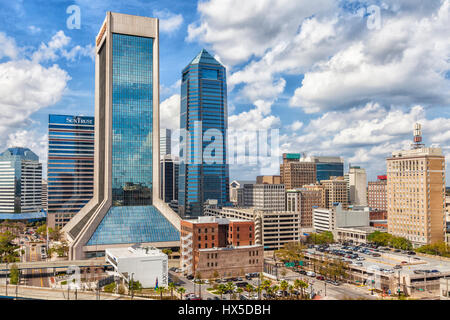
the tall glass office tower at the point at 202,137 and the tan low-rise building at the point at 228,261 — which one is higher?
the tall glass office tower at the point at 202,137

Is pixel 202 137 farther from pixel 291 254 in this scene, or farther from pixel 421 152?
pixel 291 254

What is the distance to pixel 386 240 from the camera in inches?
1736

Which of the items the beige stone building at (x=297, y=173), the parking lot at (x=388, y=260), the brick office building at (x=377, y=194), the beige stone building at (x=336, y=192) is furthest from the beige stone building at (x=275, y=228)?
the beige stone building at (x=297, y=173)

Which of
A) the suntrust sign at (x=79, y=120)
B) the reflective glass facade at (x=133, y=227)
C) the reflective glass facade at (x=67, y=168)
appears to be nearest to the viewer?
the reflective glass facade at (x=133, y=227)

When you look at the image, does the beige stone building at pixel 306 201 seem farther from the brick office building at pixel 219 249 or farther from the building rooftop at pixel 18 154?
the building rooftop at pixel 18 154

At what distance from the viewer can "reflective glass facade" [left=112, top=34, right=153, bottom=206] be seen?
4062 cm

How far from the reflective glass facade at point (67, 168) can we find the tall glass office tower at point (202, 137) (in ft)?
53.2

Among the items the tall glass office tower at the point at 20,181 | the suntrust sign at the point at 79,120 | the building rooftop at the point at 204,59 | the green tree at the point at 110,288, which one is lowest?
the green tree at the point at 110,288

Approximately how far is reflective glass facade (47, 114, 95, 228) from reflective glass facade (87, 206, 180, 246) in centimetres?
2290

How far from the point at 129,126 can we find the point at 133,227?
11.4m

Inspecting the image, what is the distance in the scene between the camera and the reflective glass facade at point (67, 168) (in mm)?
57469

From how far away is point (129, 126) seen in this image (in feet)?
135
